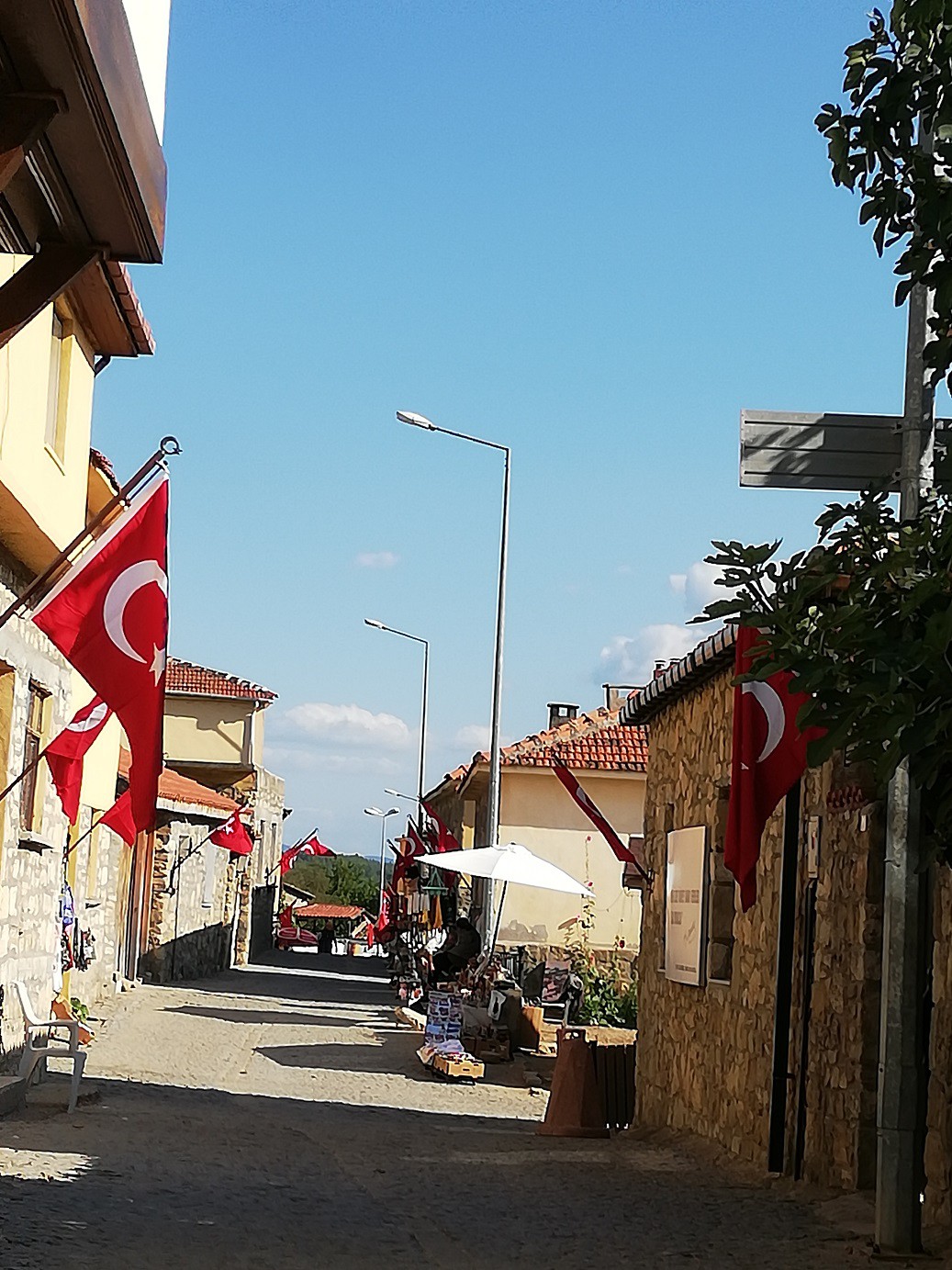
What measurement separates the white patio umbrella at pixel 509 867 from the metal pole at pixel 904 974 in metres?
12.5

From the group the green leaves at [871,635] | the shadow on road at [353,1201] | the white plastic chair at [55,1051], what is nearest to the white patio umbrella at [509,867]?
the shadow on road at [353,1201]

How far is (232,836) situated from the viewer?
105ft

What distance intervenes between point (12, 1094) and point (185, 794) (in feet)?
60.9

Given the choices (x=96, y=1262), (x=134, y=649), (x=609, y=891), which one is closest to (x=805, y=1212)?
(x=96, y=1262)

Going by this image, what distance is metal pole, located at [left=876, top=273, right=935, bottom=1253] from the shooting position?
7.70m

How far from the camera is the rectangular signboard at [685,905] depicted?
43.9 ft

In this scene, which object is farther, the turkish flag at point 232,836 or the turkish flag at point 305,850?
the turkish flag at point 305,850

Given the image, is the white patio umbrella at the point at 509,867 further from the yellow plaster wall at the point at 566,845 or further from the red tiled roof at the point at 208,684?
the red tiled roof at the point at 208,684

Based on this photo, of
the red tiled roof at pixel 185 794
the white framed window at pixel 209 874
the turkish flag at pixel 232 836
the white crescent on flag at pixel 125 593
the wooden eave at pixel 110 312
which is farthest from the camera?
the white framed window at pixel 209 874

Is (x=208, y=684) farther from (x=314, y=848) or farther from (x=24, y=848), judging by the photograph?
(x=24, y=848)

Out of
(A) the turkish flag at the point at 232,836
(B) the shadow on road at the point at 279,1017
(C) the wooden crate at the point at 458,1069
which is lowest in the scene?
(B) the shadow on road at the point at 279,1017

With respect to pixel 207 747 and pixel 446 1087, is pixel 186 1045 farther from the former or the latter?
pixel 207 747

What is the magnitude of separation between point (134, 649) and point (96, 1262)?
2.94 meters

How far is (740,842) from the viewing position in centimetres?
966
